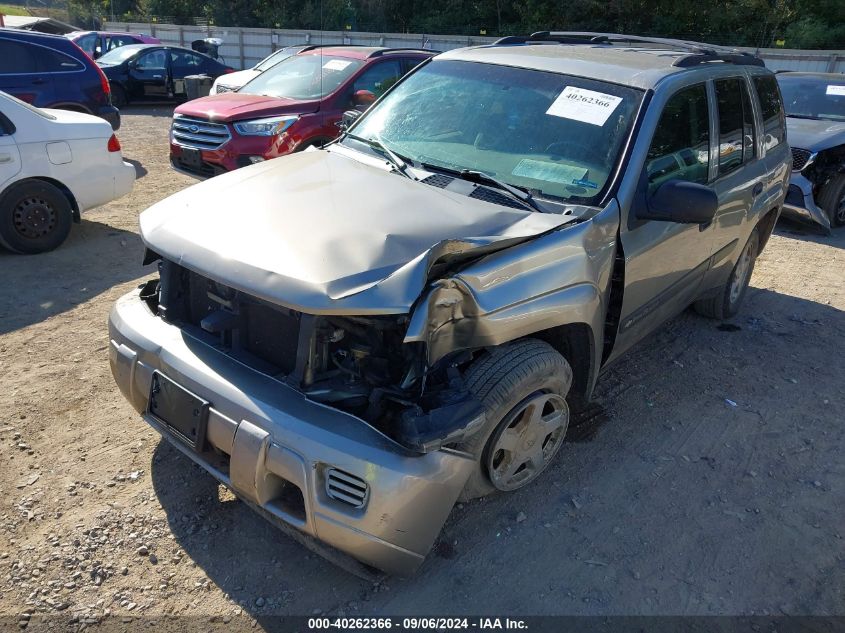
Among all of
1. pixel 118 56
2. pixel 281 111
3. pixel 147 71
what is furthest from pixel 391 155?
pixel 118 56

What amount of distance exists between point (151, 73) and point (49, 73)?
6.87 metres

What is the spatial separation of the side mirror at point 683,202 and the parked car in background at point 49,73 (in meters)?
8.40

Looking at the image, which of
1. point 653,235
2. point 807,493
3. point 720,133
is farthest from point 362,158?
point 807,493

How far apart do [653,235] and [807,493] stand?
1547mm

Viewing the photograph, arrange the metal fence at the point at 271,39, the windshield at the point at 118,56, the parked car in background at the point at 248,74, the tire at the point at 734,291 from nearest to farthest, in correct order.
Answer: the tire at the point at 734,291, the parked car in background at the point at 248,74, the windshield at the point at 118,56, the metal fence at the point at 271,39

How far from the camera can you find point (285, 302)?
245 centimetres

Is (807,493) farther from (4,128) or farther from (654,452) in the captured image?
(4,128)

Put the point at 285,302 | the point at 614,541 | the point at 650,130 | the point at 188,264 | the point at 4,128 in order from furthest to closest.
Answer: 1. the point at 4,128
2. the point at 650,130
3. the point at 614,541
4. the point at 188,264
5. the point at 285,302

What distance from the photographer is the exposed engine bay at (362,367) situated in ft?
8.29

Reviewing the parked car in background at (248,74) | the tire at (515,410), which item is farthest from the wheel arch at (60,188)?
the tire at (515,410)

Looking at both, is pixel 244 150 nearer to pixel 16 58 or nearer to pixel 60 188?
pixel 60 188

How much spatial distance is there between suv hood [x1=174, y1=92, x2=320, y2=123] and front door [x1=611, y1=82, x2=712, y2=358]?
5000 mm

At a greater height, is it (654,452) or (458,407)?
(458,407)

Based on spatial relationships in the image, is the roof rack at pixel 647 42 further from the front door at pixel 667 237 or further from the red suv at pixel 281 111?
the red suv at pixel 281 111
